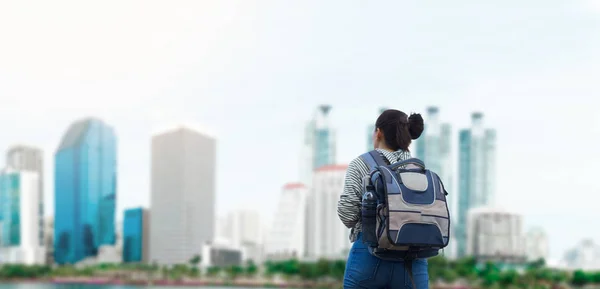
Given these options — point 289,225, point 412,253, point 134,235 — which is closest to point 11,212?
point 134,235

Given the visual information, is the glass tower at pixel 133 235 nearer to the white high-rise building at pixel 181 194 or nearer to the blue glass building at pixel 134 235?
the blue glass building at pixel 134 235

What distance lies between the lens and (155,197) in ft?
608

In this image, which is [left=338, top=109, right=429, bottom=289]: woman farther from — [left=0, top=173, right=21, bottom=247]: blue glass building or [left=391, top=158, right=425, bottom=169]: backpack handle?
[left=0, top=173, right=21, bottom=247]: blue glass building

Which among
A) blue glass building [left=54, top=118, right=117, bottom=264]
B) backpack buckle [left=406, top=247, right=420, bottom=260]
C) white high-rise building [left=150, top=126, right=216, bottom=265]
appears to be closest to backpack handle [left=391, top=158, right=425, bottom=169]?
backpack buckle [left=406, top=247, right=420, bottom=260]

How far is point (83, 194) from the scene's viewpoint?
18550 cm

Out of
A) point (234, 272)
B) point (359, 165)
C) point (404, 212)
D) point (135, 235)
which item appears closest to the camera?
point (404, 212)

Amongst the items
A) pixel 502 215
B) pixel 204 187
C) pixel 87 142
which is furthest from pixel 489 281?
pixel 87 142

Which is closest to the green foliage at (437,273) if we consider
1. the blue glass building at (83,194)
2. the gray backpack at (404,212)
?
the blue glass building at (83,194)

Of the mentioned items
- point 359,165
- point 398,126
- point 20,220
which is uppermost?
point 398,126

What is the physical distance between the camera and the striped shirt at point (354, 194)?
12.8ft

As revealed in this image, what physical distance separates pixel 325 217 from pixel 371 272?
172 m

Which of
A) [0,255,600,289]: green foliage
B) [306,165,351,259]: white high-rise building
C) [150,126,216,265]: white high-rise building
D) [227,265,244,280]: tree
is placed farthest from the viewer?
[150,126,216,265]: white high-rise building

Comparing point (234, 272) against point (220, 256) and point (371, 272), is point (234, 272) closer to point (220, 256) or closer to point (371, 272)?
point (220, 256)

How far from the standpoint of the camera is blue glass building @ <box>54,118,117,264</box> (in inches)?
7190
